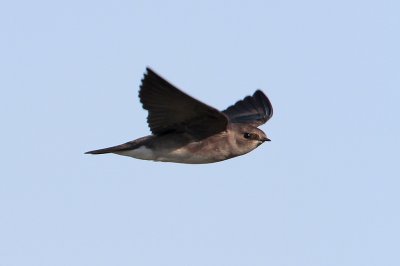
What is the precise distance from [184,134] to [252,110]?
3.76m

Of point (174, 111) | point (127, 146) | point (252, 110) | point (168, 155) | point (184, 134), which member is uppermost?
point (252, 110)

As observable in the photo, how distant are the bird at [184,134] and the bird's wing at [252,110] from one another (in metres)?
2.25

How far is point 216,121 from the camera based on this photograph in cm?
1488

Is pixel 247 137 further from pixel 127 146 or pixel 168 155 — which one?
pixel 127 146

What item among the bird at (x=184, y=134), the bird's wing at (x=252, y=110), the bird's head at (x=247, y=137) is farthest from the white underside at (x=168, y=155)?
the bird's wing at (x=252, y=110)

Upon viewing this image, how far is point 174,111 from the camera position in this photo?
14.6m

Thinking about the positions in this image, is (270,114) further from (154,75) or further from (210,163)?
(154,75)

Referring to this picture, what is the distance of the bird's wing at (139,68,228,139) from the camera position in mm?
13742

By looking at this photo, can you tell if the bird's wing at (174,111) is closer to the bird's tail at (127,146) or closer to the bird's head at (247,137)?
the bird's tail at (127,146)

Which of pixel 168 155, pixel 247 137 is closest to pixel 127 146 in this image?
pixel 168 155

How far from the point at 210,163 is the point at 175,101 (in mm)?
1814

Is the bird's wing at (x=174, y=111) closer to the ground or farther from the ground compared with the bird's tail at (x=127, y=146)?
farther from the ground

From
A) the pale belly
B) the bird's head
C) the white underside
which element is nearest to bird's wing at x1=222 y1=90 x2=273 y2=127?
the bird's head

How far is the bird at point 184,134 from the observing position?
14.1 m
